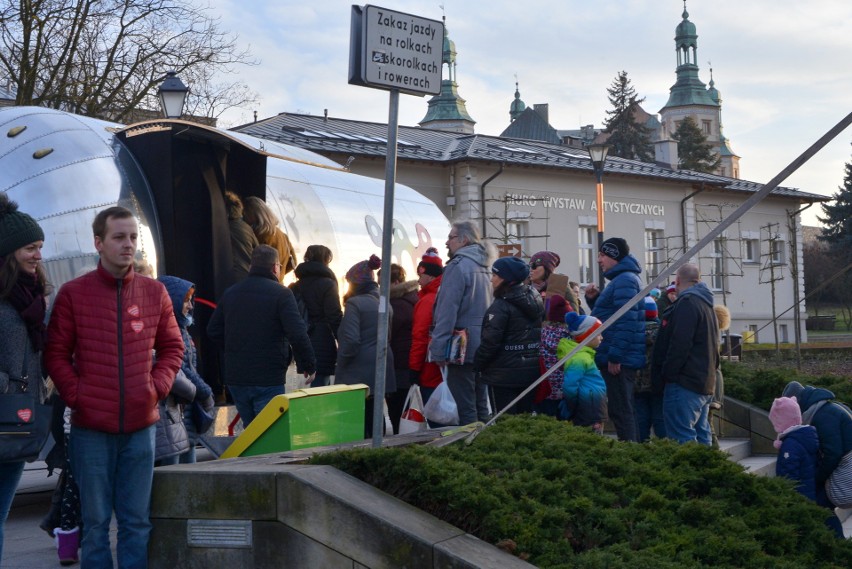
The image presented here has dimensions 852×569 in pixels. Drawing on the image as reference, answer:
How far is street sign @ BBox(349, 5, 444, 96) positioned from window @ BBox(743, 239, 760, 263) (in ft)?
172

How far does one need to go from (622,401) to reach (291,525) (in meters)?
4.64

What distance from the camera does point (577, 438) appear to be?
7.39 metres

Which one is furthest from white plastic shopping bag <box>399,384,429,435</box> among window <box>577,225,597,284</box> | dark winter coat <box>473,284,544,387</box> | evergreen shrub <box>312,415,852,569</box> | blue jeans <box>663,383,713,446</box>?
window <box>577,225,597,284</box>

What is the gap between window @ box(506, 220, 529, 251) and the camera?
148ft

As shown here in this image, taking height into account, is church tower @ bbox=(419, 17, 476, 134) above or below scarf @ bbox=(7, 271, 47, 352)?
above

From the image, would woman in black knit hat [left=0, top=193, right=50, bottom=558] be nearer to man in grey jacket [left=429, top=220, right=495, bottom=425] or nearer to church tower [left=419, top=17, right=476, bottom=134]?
man in grey jacket [left=429, top=220, right=495, bottom=425]

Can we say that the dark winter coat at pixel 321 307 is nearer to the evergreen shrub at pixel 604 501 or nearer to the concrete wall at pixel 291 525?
the evergreen shrub at pixel 604 501

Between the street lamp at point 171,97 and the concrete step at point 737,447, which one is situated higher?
the street lamp at point 171,97

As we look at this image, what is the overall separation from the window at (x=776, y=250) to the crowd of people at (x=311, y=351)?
150 feet

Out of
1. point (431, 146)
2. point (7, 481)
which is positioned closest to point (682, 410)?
point (7, 481)

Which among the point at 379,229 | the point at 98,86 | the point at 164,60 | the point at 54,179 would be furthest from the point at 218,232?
the point at 164,60

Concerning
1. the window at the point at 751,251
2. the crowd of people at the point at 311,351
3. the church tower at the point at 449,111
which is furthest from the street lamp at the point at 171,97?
the church tower at the point at 449,111

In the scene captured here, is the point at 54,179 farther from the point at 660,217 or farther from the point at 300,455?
the point at 660,217

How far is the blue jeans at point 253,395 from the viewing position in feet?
28.5
